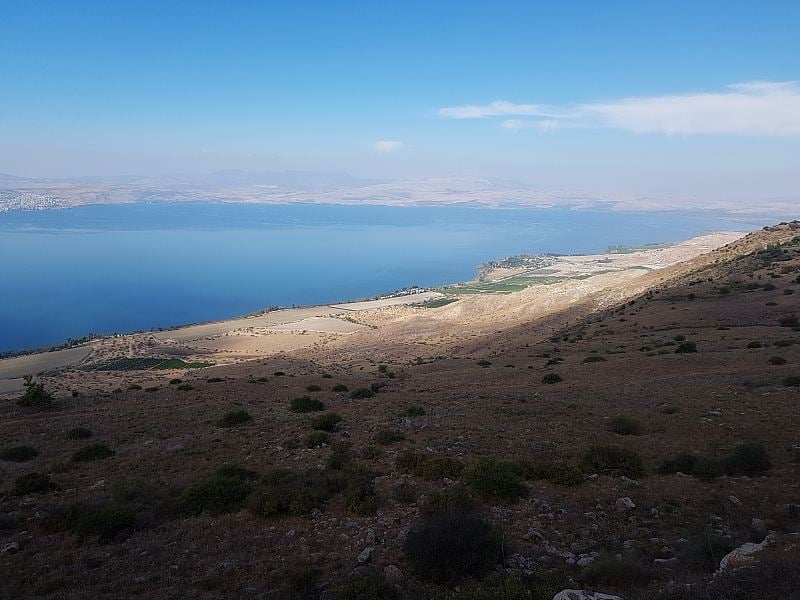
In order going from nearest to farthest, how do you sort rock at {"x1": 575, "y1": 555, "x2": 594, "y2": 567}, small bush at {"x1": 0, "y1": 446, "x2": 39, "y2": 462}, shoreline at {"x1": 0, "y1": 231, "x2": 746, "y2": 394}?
rock at {"x1": 575, "y1": 555, "x2": 594, "y2": 567} → small bush at {"x1": 0, "y1": 446, "x2": 39, "y2": 462} → shoreline at {"x1": 0, "y1": 231, "x2": 746, "y2": 394}

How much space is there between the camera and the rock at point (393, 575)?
20.2 feet

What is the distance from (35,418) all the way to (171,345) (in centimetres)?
4812

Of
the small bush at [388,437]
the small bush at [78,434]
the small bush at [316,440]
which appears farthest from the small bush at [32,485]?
the small bush at [388,437]

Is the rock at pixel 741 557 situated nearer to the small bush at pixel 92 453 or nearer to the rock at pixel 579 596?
the rock at pixel 579 596

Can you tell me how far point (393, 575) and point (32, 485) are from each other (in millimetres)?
8438

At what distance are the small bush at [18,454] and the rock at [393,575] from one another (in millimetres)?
11281

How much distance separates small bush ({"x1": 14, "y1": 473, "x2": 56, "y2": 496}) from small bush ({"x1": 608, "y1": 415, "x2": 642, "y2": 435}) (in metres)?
12.9

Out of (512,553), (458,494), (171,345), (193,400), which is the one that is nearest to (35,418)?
(193,400)

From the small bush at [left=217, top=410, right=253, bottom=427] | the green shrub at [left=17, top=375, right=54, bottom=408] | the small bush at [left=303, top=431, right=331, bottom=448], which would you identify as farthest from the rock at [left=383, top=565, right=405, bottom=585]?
the green shrub at [left=17, top=375, right=54, bottom=408]

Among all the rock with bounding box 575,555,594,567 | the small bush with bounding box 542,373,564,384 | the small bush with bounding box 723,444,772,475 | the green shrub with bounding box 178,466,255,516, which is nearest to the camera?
the rock with bounding box 575,555,594,567

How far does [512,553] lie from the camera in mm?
6754

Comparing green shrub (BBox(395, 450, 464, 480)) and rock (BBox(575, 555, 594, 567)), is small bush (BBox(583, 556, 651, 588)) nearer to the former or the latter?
rock (BBox(575, 555, 594, 567))

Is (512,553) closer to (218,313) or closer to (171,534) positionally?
(171,534)

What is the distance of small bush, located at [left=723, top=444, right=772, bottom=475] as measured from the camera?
914 centimetres
